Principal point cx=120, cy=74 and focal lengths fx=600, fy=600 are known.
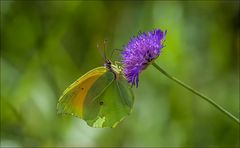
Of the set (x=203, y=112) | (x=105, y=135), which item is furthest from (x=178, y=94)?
(x=105, y=135)

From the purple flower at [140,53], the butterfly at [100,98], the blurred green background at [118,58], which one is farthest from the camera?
the blurred green background at [118,58]

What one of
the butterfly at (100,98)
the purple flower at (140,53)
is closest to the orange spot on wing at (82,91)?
the butterfly at (100,98)

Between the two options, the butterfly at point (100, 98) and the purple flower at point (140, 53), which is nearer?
the purple flower at point (140, 53)

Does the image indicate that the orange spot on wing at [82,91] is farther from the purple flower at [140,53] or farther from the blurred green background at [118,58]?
the blurred green background at [118,58]

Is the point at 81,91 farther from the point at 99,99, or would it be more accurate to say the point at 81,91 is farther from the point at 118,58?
the point at 118,58

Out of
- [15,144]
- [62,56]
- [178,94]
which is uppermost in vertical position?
[62,56]

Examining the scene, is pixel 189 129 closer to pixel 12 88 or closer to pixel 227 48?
pixel 227 48

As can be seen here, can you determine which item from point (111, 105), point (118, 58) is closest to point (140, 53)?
point (111, 105)
